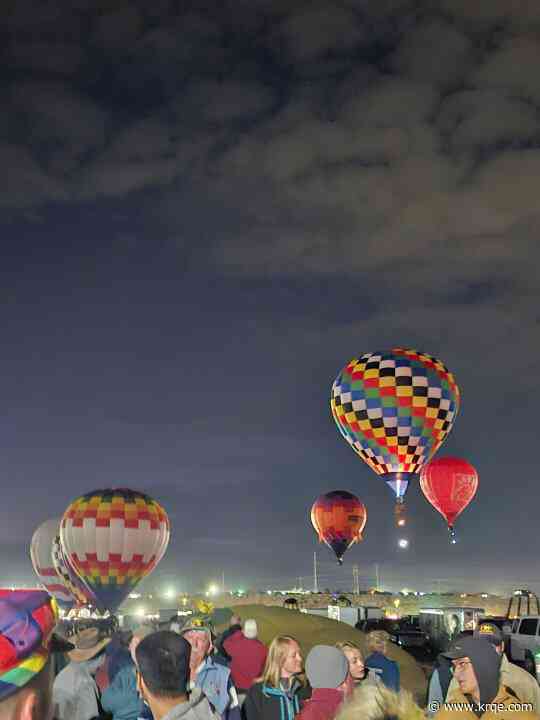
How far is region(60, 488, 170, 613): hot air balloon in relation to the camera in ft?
112

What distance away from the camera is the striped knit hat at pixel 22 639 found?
2359mm

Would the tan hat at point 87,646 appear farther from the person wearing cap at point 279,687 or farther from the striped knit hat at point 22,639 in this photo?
the striped knit hat at point 22,639

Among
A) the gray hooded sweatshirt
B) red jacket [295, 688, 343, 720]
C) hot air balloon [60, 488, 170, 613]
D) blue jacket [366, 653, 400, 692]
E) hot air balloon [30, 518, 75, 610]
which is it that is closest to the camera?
the gray hooded sweatshirt

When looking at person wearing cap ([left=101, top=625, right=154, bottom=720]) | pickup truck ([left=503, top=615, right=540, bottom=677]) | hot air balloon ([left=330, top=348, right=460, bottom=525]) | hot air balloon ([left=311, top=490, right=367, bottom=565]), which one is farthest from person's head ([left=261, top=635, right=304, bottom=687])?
hot air balloon ([left=311, top=490, right=367, bottom=565])

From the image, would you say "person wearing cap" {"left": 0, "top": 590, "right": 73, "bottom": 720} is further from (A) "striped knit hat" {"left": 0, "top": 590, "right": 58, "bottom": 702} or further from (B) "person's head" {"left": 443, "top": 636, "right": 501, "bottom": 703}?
(B) "person's head" {"left": 443, "top": 636, "right": 501, "bottom": 703}

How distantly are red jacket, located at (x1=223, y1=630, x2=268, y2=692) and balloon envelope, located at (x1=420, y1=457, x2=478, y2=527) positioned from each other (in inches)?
1165

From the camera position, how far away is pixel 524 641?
17.2 m

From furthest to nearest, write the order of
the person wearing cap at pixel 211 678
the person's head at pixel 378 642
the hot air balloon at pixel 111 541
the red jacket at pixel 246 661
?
the hot air balloon at pixel 111 541 < the red jacket at pixel 246 661 < the person's head at pixel 378 642 < the person wearing cap at pixel 211 678

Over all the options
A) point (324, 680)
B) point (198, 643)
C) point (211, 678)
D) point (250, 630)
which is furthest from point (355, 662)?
point (250, 630)

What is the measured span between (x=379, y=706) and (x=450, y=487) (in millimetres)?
35309

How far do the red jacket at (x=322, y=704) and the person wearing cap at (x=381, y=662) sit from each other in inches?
115

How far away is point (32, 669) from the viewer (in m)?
2.41

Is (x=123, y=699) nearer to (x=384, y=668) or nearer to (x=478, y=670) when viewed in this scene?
(x=384, y=668)

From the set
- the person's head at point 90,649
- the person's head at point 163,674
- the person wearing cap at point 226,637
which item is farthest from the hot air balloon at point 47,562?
the person's head at point 163,674
